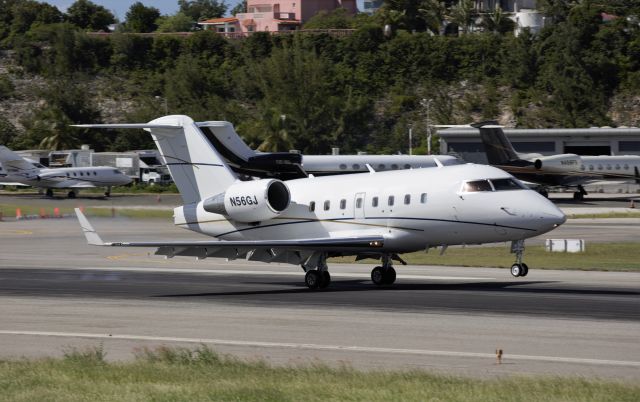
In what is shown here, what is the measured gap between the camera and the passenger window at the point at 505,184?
87.9 feet

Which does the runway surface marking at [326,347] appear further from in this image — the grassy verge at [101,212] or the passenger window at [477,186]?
the grassy verge at [101,212]

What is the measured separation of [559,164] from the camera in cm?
7681

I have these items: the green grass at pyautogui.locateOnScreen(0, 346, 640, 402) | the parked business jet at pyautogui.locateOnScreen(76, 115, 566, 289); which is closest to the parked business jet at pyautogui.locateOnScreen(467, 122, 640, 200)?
the parked business jet at pyautogui.locateOnScreen(76, 115, 566, 289)

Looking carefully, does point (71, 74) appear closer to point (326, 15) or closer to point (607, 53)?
point (326, 15)

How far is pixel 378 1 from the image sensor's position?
199375mm

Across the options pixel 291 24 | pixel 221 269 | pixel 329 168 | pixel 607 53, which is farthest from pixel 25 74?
pixel 221 269

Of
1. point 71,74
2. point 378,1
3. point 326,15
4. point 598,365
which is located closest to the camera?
point 598,365

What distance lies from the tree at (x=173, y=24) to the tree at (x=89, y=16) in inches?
339

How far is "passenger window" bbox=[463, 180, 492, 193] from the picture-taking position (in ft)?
88.2

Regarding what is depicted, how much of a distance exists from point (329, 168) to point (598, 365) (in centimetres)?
5827

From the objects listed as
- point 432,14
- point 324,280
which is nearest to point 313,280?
point 324,280

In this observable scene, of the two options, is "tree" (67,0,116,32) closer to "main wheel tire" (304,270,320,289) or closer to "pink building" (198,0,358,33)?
"pink building" (198,0,358,33)

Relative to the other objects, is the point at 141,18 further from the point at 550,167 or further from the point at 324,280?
the point at 324,280

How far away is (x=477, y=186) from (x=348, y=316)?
6.13 m
